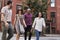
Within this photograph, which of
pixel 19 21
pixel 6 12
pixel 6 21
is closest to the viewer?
pixel 6 21

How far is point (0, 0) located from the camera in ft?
154

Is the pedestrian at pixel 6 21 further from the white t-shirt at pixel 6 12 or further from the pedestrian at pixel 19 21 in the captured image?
the pedestrian at pixel 19 21

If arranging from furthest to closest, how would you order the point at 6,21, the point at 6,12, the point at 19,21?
the point at 19,21 → the point at 6,12 → the point at 6,21

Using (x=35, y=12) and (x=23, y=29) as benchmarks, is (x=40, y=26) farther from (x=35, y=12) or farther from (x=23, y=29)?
(x=35, y=12)

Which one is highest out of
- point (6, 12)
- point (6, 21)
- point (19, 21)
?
point (6, 12)

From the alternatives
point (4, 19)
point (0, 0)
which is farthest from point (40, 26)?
point (0, 0)

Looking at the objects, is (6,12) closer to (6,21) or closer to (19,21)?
(6,21)

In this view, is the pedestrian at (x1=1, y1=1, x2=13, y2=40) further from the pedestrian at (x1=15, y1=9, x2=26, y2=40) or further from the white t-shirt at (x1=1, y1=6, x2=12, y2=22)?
the pedestrian at (x1=15, y1=9, x2=26, y2=40)

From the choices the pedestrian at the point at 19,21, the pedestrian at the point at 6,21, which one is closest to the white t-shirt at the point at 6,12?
the pedestrian at the point at 6,21

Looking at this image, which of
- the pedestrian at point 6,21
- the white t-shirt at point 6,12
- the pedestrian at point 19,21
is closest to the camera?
the pedestrian at point 6,21

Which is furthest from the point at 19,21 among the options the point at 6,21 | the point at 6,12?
the point at 6,21

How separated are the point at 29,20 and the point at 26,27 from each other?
0.40 meters

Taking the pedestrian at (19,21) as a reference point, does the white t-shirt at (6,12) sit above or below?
above

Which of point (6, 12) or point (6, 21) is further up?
point (6, 12)
